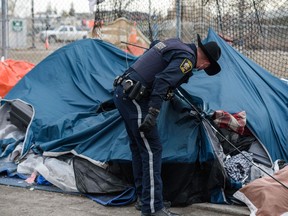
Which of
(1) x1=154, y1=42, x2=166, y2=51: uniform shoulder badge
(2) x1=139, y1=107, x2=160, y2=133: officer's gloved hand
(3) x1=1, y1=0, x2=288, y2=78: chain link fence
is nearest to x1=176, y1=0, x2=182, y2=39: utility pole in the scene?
(3) x1=1, y1=0, x2=288, y2=78: chain link fence

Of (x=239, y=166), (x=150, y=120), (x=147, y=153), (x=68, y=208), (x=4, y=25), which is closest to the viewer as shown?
(x=150, y=120)

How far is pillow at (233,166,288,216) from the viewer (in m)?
4.27

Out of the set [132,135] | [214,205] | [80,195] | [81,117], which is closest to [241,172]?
[214,205]

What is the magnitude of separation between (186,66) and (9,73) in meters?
4.55

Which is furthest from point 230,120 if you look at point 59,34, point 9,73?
point 59,34

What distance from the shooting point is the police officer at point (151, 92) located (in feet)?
14.9

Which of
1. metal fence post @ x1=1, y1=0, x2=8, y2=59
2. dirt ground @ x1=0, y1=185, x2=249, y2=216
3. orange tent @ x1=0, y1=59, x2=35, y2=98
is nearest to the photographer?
dirt ground @ x1=0, y1=185, x2=249, y2=216

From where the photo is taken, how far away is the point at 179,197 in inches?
200

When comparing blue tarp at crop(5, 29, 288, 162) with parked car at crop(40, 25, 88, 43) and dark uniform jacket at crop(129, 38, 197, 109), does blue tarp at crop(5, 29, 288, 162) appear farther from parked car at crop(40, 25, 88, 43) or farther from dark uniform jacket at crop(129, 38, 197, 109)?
parked car at crop(40, 25, 88, 43)

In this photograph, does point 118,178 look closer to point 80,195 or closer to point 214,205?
point 80,195

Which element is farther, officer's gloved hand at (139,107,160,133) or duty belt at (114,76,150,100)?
duty belt at (114,76,150,100)

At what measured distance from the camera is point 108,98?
6809mm

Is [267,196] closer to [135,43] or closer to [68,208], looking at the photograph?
[68,208]

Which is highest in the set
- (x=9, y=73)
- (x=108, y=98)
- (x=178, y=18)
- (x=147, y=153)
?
(x=178, y=18)
